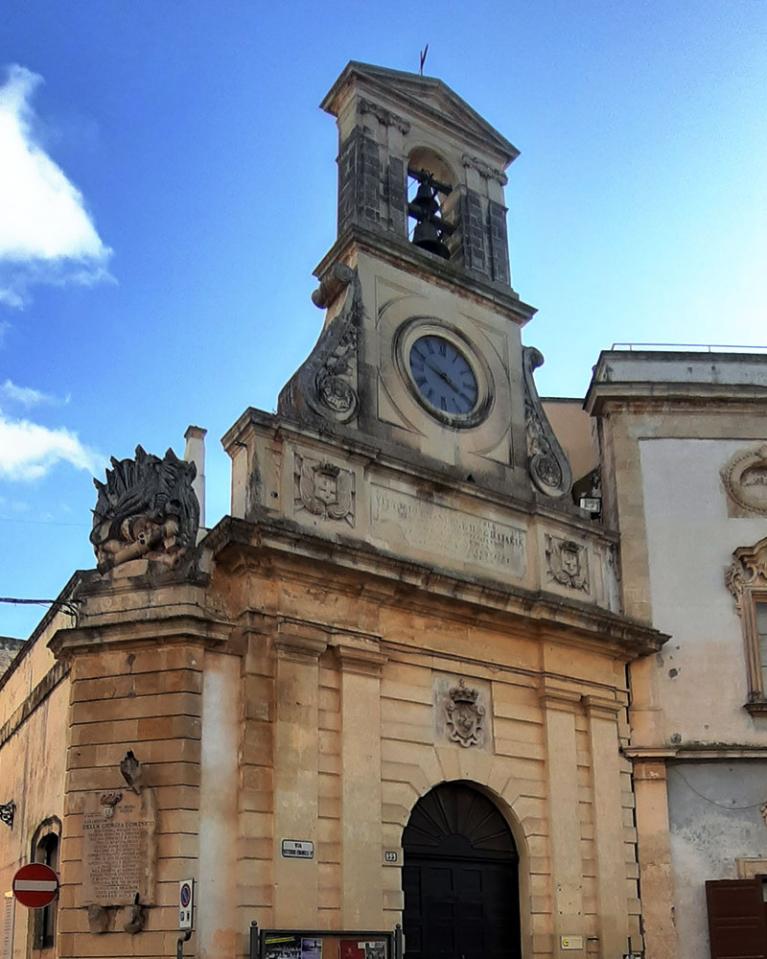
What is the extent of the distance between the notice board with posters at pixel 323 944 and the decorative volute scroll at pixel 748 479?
28.1 ft

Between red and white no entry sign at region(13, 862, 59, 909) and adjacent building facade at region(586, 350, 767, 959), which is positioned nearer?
red and white no entry sign at region(13, 862, 59, 909)

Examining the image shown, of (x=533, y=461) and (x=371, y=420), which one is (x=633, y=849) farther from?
(x=371, y=420)

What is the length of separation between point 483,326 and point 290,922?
921 cm

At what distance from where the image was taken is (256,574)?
14547 millimetres

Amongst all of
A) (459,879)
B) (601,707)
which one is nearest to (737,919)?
(601,707)

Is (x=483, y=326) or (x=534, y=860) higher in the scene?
(x=483, y=326)

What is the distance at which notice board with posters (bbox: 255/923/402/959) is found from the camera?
13.2 m

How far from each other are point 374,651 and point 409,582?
38.5 inches

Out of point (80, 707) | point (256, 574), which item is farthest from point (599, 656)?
point (80, 707)

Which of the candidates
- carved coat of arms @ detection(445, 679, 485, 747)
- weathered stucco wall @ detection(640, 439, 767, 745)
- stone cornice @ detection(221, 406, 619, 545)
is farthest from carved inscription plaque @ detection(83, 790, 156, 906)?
weathered stucco wall @ detection(640, 439, 767, 745)

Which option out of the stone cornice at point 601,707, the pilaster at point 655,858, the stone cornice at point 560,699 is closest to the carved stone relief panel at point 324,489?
the stone cornice at point 560,699

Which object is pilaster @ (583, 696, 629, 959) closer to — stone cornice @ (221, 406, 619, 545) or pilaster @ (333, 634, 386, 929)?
stone cornice @ (221, 406, 619, 545)

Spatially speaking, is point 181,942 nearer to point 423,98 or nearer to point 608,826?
point 608,826

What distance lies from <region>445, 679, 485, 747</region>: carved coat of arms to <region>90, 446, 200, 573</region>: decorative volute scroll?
3.92m
